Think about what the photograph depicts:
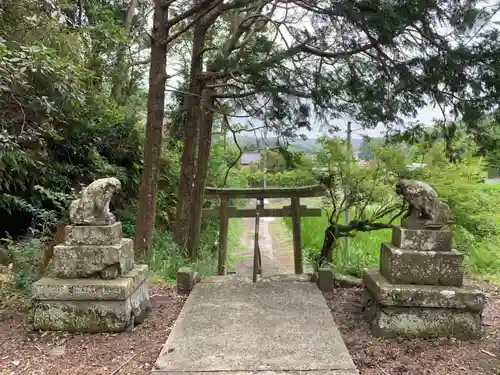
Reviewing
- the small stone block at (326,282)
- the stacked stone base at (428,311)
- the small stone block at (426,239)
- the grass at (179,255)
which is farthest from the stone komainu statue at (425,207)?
the grass at (179,255)

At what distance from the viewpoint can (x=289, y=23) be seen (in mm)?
4293

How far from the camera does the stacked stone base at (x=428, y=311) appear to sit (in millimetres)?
2912

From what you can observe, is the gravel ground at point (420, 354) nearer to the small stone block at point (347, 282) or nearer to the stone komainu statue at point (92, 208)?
the small stone block at point (347, 282)

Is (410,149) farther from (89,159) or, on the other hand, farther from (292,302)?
(89,159)

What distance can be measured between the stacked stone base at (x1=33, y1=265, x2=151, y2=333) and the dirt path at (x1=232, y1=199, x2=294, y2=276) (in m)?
4.02

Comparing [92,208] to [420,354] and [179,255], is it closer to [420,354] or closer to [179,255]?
[420,354]

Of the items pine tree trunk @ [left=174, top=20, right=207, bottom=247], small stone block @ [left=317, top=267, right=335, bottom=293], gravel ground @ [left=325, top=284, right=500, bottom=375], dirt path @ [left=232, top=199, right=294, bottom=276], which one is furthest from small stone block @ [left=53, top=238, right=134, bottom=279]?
dirt path @ [left=232, top=199, right=294, bottom=276]

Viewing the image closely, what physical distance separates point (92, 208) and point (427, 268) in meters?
2.52

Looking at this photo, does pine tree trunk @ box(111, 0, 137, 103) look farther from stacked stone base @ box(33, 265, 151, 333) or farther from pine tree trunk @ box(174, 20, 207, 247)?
stacked stone base @ box(33, 265, 151, 333)

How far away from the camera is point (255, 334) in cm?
295

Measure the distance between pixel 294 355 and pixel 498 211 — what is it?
16.7 ft

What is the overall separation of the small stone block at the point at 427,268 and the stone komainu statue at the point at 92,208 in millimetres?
2184

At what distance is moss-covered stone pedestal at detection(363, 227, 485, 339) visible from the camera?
115 inches

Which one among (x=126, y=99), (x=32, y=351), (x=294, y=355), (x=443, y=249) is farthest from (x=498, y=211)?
(x=126, y=99)
